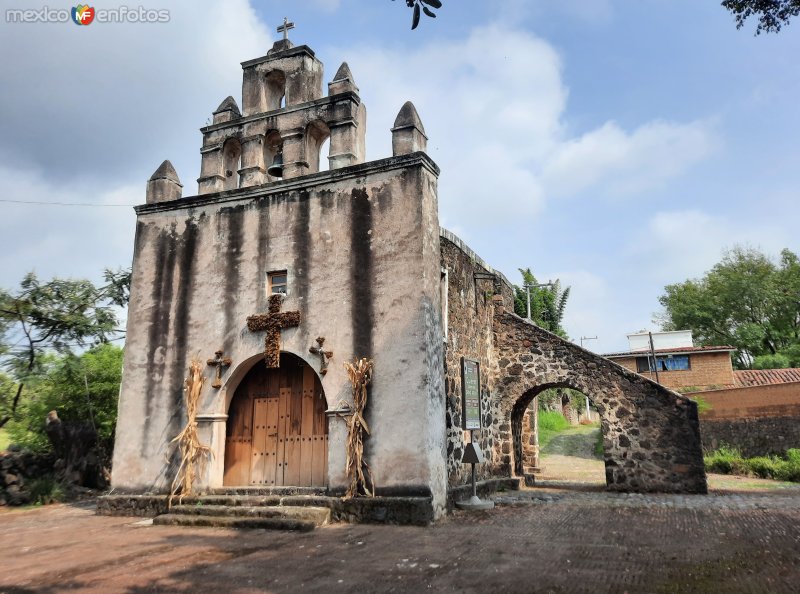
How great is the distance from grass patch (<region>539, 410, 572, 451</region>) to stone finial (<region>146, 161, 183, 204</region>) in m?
20.2

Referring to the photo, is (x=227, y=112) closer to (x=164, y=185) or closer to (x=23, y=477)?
(x=164, y=185)

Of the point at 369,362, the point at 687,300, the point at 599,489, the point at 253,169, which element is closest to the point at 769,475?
the point at 599,489

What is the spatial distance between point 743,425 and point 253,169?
17.9 meters

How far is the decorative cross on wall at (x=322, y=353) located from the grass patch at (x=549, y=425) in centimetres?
1919

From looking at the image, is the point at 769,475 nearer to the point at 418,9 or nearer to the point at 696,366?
the point at 696,366

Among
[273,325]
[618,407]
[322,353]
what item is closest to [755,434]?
[618,407]

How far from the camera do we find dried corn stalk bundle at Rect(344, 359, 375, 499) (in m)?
8.92

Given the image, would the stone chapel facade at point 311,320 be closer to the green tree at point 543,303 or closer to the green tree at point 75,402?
the green tree at point 75,402

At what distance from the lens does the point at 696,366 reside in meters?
26.8

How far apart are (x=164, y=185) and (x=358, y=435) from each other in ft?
22.4

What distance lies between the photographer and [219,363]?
33.9ft

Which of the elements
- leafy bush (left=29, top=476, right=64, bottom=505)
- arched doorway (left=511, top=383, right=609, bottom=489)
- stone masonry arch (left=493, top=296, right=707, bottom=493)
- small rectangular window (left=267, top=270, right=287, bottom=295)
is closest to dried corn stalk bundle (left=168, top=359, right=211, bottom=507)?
small rectangular window (left=267, top=270, right=287, bottom=295)

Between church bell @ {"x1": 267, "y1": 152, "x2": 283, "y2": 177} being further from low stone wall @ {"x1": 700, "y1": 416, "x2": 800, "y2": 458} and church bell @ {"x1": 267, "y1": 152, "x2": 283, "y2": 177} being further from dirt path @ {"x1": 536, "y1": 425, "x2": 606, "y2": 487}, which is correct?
low stone wall @ {"x1": 700, "y1": 416, "x2": 800, "y2": 458}

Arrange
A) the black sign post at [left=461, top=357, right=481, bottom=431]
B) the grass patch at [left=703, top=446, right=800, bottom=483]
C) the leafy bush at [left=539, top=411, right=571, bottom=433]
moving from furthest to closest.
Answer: the leafy bush at [left=539, top=411, right=571, bottom=433] → the grass patch at [left=703, top=446, right=800, bottom=483] → the black sign post at [left=461, top=357, right=481, bottom=431]
